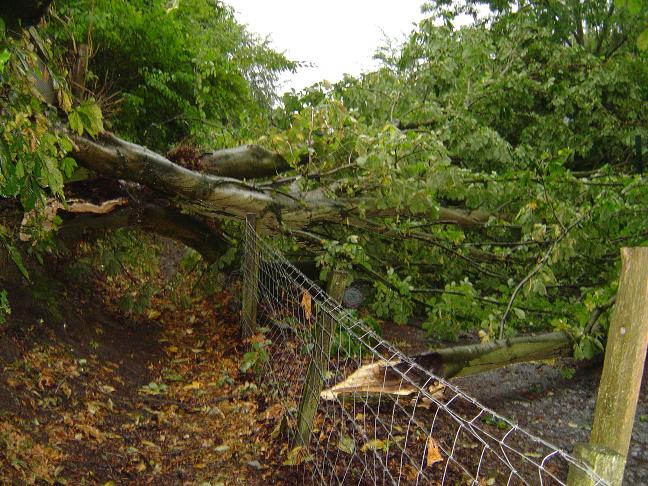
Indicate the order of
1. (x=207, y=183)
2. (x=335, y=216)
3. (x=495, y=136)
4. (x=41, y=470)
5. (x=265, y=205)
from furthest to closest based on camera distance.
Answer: (x=495, y=136) < (x=335, y=216) < (x=265, y=205) < (x=207, y=183) < (x=41, y=470)

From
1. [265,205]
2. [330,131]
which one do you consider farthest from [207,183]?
[330,131]

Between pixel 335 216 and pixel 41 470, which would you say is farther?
pixel 335 216

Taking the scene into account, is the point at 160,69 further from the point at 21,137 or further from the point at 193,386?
the point at 21,137

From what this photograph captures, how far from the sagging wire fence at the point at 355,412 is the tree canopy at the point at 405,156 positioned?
843mm

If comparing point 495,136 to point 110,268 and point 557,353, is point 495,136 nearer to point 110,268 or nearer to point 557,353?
point 557,353

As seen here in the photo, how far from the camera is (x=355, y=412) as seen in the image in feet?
13.9

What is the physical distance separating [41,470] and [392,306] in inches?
155

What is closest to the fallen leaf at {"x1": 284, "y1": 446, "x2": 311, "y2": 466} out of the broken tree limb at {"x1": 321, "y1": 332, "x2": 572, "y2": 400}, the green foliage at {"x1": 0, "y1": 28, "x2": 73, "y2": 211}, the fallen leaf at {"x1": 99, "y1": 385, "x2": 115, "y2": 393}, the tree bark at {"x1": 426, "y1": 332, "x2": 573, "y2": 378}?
the broken tree limb at {"x1": 321, "y1": 332, "x2": 572, "y2": 400}

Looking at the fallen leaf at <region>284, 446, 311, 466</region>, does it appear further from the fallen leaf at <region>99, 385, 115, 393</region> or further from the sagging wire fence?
the fallen leaf at <region>99, 385, 115, 393</region>

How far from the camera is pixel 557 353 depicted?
5508 mm

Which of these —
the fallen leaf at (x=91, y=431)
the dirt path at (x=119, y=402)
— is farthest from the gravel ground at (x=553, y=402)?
the fallen leaf at (x=91, y=431)

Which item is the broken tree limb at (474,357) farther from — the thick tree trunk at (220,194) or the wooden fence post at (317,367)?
the thick tree trunk at (220,194)

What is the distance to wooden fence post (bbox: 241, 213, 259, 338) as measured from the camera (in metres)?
5.18

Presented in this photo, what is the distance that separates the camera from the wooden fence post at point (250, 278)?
518 cm
